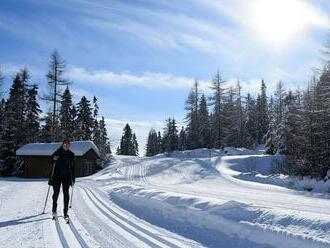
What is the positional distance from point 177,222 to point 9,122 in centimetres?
4506

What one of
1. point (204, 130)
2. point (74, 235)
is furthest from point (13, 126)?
point (74, 235)

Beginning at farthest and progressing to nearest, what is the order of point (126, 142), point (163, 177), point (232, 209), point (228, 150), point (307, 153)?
point (126, 142), point (228, 150), point (163, 177), point (307, 153), point (232, 209)

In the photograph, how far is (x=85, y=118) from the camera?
71.3 metres

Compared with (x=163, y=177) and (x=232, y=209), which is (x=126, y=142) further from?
(x=232, y=209)

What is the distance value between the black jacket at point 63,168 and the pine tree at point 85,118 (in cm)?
5735

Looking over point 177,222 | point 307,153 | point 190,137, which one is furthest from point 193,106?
point 177,222

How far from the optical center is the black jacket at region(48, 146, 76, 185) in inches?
492

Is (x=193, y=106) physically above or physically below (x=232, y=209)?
above

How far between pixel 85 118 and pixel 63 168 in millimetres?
59522

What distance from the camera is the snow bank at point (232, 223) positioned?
28.1 feet

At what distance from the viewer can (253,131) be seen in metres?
94.7

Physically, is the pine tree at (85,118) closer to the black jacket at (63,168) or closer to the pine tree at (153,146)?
the pine tree at (153,146)

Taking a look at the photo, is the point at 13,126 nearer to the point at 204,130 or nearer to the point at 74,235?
the point at 204,130

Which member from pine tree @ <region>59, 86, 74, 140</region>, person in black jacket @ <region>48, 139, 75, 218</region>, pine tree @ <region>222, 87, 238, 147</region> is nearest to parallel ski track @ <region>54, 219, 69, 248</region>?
person in black jacket @ <region>48, 139, 75, 218</region>
